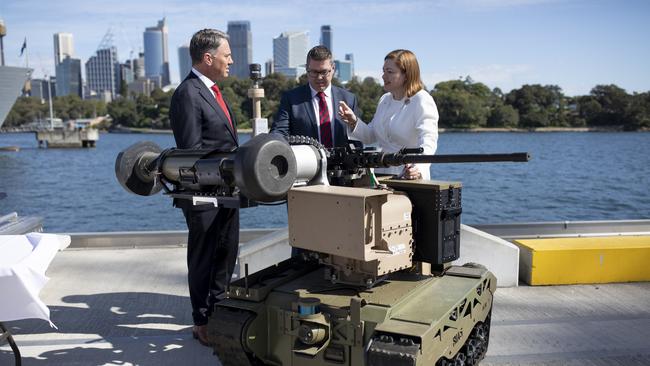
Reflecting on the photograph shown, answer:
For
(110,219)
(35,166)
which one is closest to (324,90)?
(110,219)

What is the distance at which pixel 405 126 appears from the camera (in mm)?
3887

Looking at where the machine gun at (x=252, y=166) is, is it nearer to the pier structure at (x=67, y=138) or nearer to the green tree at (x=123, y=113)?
the pier structure at (x=67, y=138)

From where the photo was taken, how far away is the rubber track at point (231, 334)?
3.17m

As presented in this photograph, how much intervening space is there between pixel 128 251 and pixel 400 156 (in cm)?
507

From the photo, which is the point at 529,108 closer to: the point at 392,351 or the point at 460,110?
the point at 460,110

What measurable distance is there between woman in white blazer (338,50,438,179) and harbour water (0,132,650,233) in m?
13.9

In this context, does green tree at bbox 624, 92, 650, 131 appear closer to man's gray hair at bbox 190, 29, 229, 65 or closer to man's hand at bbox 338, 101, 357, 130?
man's hand at bbox 338, 101, 357, 130

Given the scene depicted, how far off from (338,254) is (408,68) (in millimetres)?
1500

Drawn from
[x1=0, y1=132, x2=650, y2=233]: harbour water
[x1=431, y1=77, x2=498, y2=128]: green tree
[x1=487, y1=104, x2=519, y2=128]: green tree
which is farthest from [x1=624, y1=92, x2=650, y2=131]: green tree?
[x1=431, y1=77, x2=498, y2=128]: green tree

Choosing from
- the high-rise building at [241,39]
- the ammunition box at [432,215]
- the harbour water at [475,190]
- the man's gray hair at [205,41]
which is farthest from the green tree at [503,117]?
the ammunition box at [432,215]

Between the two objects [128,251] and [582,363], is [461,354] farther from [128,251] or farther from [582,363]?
[128,251]

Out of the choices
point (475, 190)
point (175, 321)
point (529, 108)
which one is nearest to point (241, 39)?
point (529, 108)

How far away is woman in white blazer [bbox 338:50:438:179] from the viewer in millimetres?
3809

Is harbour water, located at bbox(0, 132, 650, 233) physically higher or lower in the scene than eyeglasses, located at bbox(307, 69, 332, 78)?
lower
